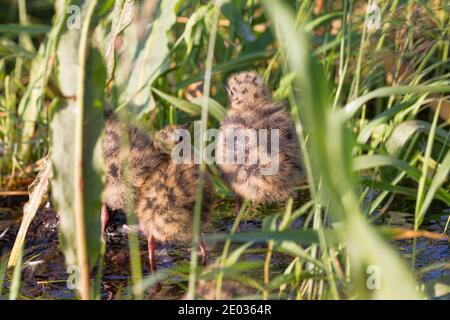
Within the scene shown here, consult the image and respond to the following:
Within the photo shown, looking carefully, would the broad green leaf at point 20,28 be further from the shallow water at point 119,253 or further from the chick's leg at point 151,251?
the chick's leg at point 151,251

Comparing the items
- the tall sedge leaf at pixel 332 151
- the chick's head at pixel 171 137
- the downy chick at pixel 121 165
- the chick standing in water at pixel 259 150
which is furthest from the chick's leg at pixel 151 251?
the tall sedge leaf at pixel 332 151

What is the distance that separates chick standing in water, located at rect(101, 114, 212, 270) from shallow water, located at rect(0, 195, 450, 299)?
121mm

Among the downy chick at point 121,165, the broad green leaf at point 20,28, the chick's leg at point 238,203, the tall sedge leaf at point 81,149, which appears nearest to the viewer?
the tall sedge leaf at point 81,149

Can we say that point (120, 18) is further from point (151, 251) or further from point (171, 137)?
point (151, 251)

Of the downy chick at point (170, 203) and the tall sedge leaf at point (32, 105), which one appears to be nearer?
the downy chick at point (170, 203)

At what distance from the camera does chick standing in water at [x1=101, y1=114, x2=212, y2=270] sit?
3.98 metres

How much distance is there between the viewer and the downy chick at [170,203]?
397 centimetres

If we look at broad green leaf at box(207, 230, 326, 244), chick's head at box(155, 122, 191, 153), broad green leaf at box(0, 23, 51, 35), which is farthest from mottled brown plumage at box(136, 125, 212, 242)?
broad green leaf at box(0, 23, 51, 35)

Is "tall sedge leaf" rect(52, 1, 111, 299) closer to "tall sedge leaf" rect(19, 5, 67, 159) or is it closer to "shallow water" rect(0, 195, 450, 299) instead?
"shallow water" rect(0, 195, 450, 299)

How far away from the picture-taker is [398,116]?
4.26 metres

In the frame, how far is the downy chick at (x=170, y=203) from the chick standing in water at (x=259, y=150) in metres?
0.26

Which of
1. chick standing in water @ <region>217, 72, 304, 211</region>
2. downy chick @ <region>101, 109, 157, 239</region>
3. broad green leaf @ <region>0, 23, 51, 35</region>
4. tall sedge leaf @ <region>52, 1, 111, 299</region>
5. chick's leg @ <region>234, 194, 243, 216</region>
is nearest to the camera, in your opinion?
tall sedge leaf @ <region>52, 1, 111, 299</region>

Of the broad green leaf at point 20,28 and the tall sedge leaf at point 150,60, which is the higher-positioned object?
the broad green leaf at point 20,28
